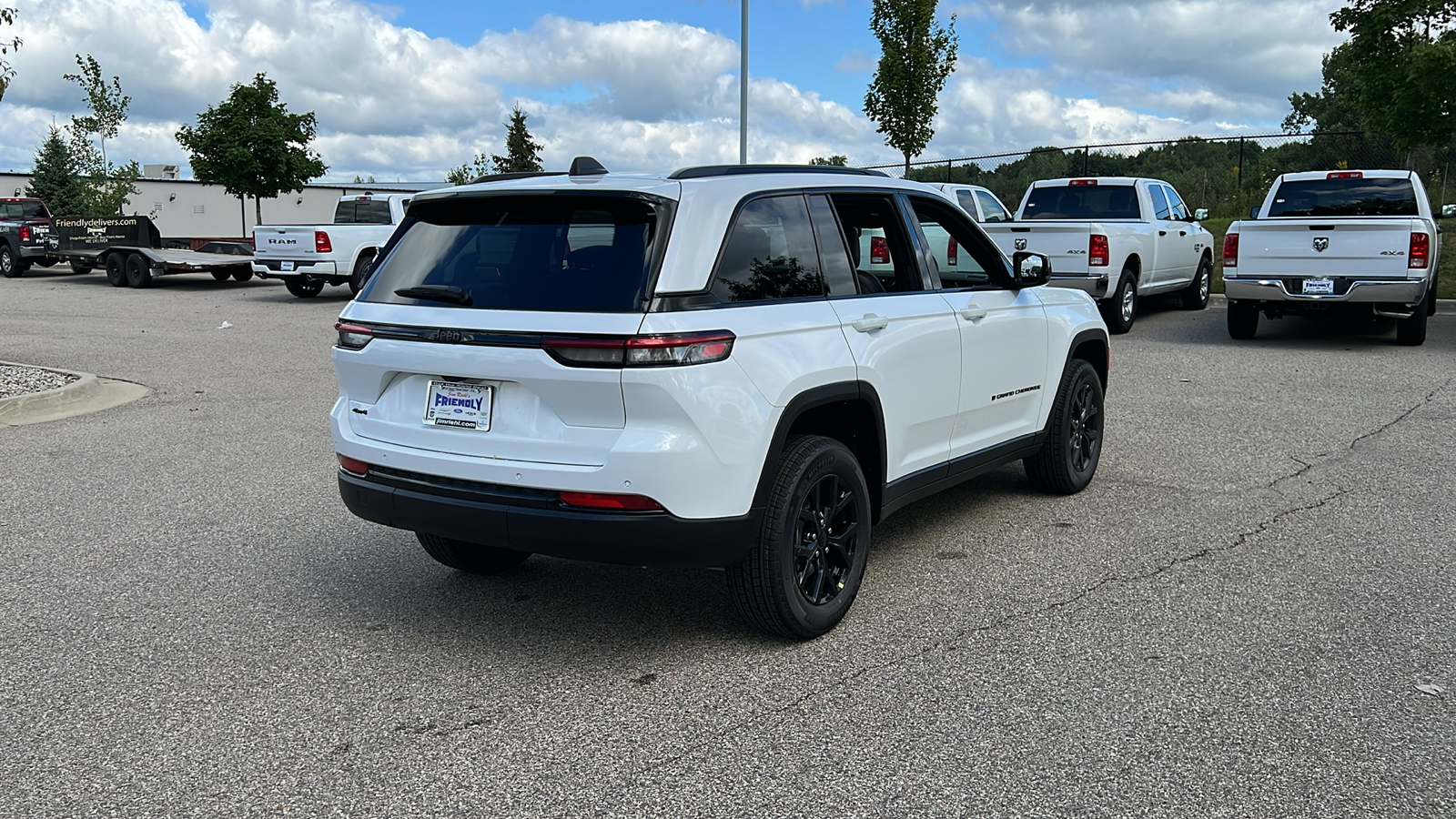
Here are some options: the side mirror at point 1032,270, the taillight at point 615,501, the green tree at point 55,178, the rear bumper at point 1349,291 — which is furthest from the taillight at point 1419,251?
the green tree at point 55,178

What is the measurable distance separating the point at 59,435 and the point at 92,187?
35.0 metres

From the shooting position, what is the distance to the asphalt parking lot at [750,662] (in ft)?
11.3

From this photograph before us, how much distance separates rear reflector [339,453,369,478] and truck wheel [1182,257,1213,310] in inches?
634

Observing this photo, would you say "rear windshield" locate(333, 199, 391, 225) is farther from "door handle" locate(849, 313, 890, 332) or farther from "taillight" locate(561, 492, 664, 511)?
"taillight" locate(561, 492, 664, 511)

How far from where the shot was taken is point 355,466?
15.1 ft

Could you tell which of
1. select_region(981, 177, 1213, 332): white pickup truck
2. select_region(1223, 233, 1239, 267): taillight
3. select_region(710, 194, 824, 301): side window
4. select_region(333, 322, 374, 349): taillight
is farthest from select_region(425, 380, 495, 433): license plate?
select_region(1223, 233, 1239, 267): taillight

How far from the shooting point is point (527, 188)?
4.32 m

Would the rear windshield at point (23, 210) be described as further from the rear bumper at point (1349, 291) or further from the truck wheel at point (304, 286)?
the rear bumper at point (1349, 291)

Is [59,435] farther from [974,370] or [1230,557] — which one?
[1230,557]

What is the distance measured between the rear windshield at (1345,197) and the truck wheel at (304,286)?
15940 mm

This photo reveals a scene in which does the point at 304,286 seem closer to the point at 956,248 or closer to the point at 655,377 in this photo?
the point at 956,248

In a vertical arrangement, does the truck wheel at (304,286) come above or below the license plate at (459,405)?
below

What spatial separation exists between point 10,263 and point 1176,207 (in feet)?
87.2

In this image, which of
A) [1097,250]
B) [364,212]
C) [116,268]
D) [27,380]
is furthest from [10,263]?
[1097,250]
